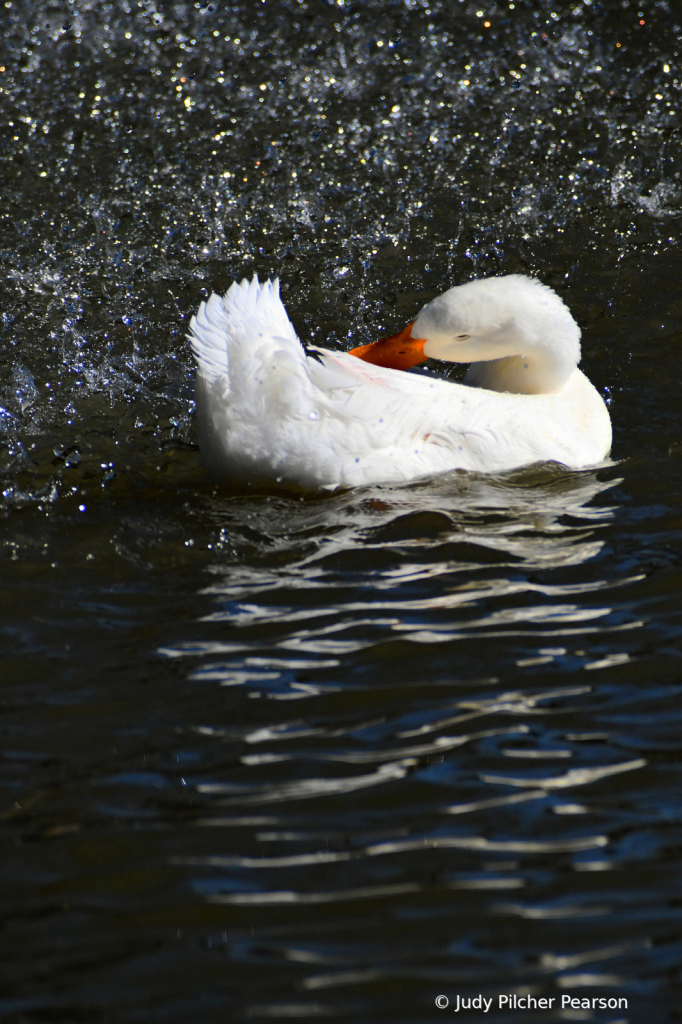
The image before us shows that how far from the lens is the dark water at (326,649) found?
241 cm

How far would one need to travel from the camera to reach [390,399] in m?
4.43

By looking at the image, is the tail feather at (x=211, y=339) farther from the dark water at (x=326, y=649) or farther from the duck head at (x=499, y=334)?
the duck head at (x=499, y=334)

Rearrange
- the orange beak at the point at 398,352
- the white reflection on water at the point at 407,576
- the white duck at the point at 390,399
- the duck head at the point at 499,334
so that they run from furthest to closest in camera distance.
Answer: the orange beak at the point at 398,352, the duck head at the point at 499,334, the white duck at the point at 390,399, the white reflection on water at the point at 407,576

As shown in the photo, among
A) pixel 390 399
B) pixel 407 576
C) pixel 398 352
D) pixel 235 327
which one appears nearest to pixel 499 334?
pixel 398 352

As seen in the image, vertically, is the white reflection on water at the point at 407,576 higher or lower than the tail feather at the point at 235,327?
lower

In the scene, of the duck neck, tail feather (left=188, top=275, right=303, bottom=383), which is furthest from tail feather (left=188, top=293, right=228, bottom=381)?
the duck neck

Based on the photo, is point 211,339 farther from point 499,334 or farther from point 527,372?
point 527,372

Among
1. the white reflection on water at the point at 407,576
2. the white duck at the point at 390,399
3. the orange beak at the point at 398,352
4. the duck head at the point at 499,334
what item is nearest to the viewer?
the white reflection on water at the point at 407,576

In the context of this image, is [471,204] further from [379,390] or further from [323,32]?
[379,390]

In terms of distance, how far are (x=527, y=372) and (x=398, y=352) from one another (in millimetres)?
623

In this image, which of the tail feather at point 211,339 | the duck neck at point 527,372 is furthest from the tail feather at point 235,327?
the duck neck at point 527,372

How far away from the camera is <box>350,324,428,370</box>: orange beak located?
4863 mm

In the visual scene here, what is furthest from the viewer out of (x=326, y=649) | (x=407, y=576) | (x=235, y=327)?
(x=235, y=327)

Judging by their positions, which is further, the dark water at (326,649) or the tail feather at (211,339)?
the tail feather at (211,339)
